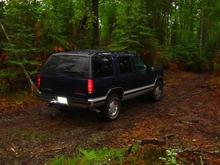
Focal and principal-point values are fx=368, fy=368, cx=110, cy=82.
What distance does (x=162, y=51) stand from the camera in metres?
24.3

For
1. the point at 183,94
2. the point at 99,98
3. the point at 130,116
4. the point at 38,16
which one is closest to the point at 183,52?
the point at 183,94

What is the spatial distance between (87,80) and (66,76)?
717 millimetres

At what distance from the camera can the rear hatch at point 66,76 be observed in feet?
34.1

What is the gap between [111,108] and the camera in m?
11.5

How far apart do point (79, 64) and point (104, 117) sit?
188 cm

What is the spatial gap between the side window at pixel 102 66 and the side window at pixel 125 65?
625 millimetres

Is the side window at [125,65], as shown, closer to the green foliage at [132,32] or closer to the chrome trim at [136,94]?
the chrome trim at [136,94]

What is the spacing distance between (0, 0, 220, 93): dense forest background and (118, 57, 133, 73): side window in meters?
4.23

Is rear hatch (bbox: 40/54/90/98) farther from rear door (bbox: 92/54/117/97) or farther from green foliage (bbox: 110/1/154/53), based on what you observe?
green foliage (bbox: 110/1/154/53)

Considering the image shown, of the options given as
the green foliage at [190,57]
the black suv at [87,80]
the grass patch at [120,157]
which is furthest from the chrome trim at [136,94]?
the green foliage at [190,57]

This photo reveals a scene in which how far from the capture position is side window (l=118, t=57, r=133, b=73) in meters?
12.0

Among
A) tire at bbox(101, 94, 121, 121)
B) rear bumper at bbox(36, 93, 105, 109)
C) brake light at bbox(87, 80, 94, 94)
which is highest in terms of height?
brake light at bbox(87, 80, 94, 94)

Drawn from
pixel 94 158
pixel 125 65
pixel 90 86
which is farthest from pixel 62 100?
pixel 94 158

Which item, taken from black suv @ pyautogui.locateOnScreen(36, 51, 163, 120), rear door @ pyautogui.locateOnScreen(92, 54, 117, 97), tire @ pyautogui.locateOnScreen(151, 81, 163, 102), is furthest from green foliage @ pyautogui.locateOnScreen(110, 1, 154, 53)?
rear door @ pyautogui.locateOnScreen(92, 54, 117, 97)
